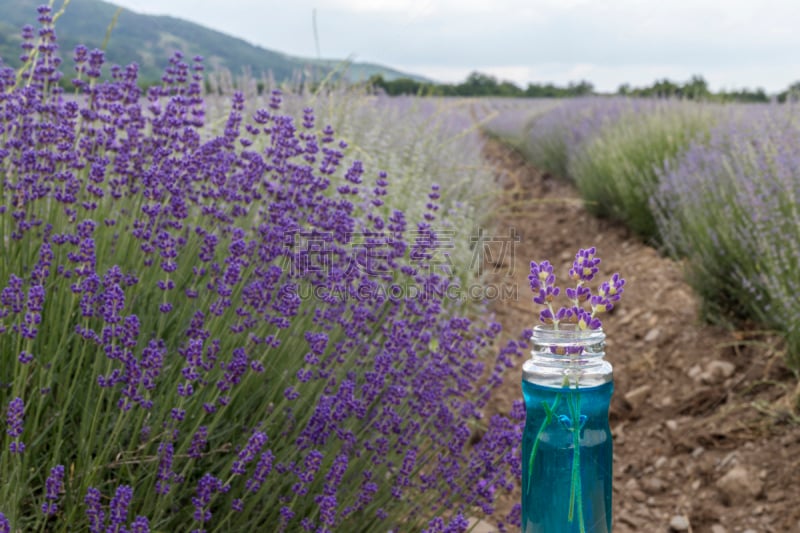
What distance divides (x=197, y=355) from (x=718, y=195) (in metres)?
3.76

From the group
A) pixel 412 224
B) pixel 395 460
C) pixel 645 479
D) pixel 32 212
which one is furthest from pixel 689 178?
pixel 32 212

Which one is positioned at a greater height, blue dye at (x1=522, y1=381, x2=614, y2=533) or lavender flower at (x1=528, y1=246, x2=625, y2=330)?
lavender flower at (x1=528, y1=246, x2=625, y2=330)

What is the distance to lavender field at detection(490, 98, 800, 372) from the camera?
3.53 metres

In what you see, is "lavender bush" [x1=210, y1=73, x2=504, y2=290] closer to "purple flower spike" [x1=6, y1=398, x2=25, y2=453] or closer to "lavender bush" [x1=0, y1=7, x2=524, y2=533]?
"lavender bush" [x1=0, y1=7, x2=524, y2=533]

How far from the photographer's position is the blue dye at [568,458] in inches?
38.3

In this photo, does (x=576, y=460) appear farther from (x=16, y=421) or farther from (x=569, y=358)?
(x=16, y=421)

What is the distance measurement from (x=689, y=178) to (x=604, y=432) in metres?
4.25

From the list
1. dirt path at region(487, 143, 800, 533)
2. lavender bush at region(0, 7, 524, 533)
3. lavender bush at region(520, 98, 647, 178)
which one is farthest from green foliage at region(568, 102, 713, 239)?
lavender bush at region(0, 7, 524, 533)

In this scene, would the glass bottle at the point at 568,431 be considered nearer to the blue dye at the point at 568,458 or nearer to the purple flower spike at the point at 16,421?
the blue dye at the point at 568,458

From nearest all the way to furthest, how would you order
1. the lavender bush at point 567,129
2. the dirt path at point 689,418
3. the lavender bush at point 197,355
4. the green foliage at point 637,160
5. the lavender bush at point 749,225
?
the lavender bush at point 197,355, the dirt path at point 689,418, the lavender bush at point 749,225, the green foliage at point 637,160, the lavender bush at point 567,129

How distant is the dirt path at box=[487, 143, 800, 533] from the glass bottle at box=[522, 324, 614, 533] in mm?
2067

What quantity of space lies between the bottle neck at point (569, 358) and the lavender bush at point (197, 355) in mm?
679

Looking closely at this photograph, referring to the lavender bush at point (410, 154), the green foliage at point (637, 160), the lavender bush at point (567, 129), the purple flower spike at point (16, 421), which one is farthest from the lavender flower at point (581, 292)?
the lavender bush at point (567, 129)

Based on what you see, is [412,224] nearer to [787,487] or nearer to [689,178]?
[689,178]
